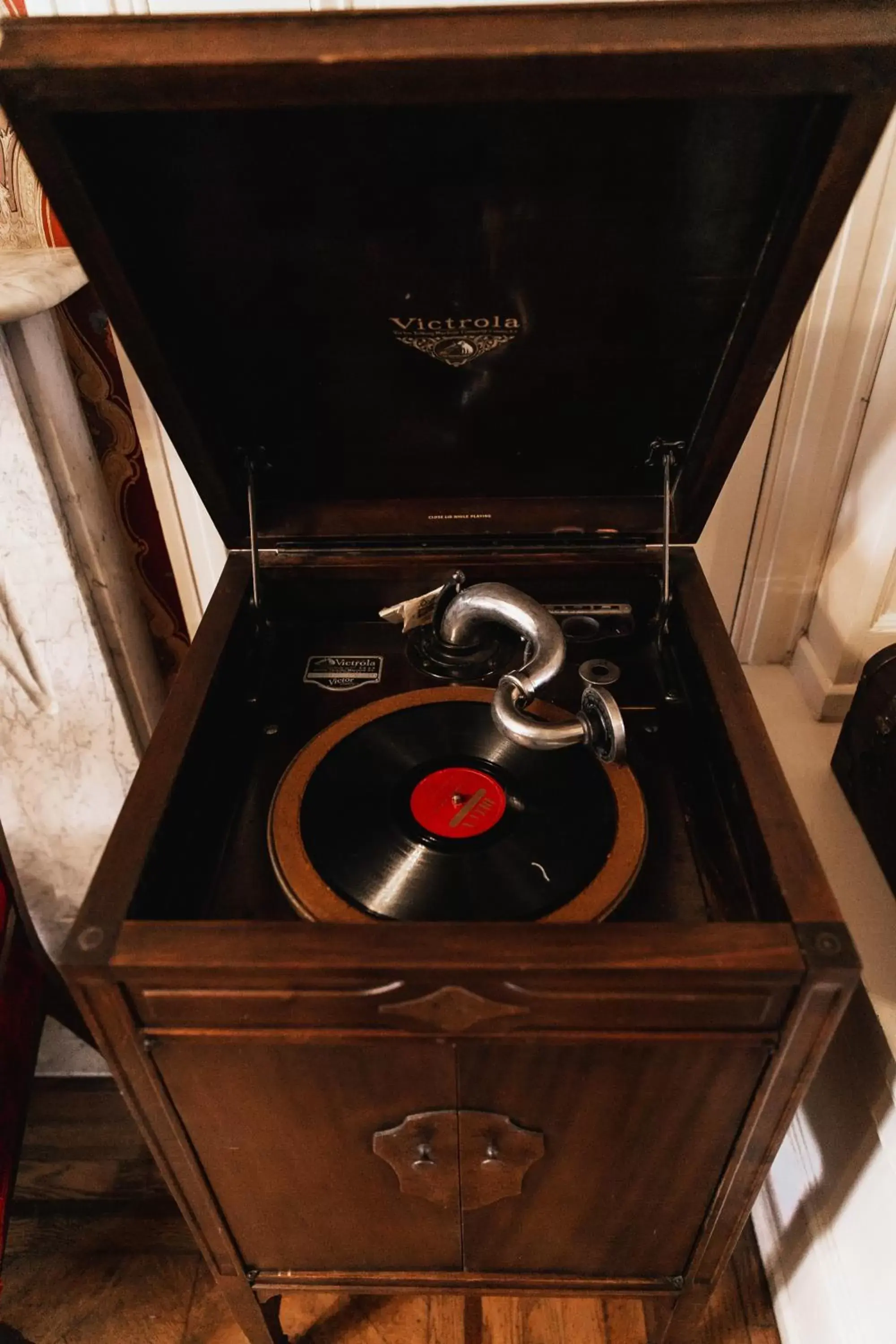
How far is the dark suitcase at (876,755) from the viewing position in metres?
0.96

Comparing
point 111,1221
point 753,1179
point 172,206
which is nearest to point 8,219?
point 172,206

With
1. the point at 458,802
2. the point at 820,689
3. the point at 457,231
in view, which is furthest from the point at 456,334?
the point at 820,689

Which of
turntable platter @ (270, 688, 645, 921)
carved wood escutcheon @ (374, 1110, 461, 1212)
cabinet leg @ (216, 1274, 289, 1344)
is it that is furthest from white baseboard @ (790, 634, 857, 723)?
cabinet leg @ (216, 1274, 289, 1344)

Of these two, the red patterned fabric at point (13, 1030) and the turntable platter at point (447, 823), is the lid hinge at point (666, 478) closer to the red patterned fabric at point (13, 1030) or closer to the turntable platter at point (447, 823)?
the turntable platter at point (447, 823)

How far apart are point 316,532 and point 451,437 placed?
19cm

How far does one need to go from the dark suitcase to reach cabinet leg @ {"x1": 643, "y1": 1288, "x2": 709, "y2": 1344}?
49cm

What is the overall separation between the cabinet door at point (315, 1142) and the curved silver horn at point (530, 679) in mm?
282

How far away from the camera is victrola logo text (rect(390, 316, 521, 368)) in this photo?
844mm

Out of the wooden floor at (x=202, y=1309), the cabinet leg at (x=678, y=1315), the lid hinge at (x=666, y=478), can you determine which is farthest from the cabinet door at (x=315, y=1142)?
the lid hinge at (x=666, y=478)

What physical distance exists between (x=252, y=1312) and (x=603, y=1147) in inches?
20.9

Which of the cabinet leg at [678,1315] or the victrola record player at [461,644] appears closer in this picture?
the victrola record player at [461,644]

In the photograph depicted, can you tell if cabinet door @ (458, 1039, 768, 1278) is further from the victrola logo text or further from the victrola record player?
the victrola logo text

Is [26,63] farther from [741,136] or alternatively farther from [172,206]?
[741,136]

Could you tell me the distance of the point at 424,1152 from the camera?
810 mm
